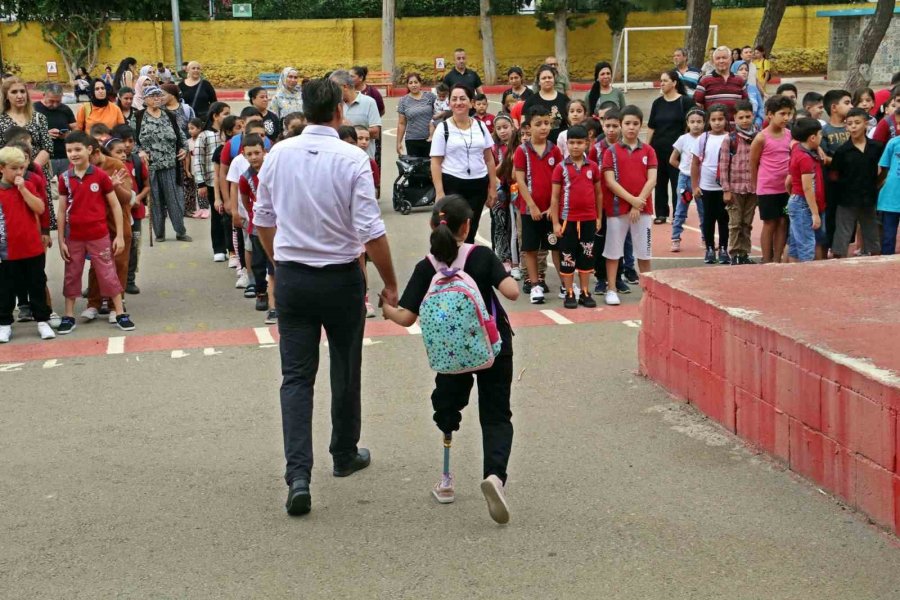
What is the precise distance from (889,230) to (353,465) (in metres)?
6.50

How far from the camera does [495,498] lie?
217 inches

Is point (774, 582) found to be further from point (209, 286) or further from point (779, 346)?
point (209, 286)

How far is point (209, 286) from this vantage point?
477 inches

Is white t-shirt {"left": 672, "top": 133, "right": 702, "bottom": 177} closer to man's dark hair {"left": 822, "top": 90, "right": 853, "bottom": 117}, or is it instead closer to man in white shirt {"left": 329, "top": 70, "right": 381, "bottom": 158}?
man's dark hair {"left": 822, "top": 90, "right": 853, "bottom": 117}

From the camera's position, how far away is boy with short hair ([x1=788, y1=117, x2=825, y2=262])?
10602mm

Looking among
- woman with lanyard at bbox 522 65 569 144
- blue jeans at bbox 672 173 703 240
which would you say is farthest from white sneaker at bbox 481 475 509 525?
woman with lanyard at bbox 522 65 569 144

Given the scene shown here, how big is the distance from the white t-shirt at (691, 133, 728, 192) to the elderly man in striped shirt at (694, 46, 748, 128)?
2578 millimetres

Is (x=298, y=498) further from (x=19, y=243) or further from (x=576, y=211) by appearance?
(x=576, y=211)

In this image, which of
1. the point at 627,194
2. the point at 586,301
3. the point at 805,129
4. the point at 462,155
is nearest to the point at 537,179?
the point at 462,155

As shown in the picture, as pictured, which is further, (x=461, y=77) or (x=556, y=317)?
(x=461, y=77)

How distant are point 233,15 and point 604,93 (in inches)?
1401

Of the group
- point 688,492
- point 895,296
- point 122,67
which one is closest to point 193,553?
point 688,492

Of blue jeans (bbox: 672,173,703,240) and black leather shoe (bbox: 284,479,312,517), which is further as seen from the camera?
blue jeans (bbox: 672,173,703,240)

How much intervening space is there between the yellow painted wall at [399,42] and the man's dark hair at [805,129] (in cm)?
3581
